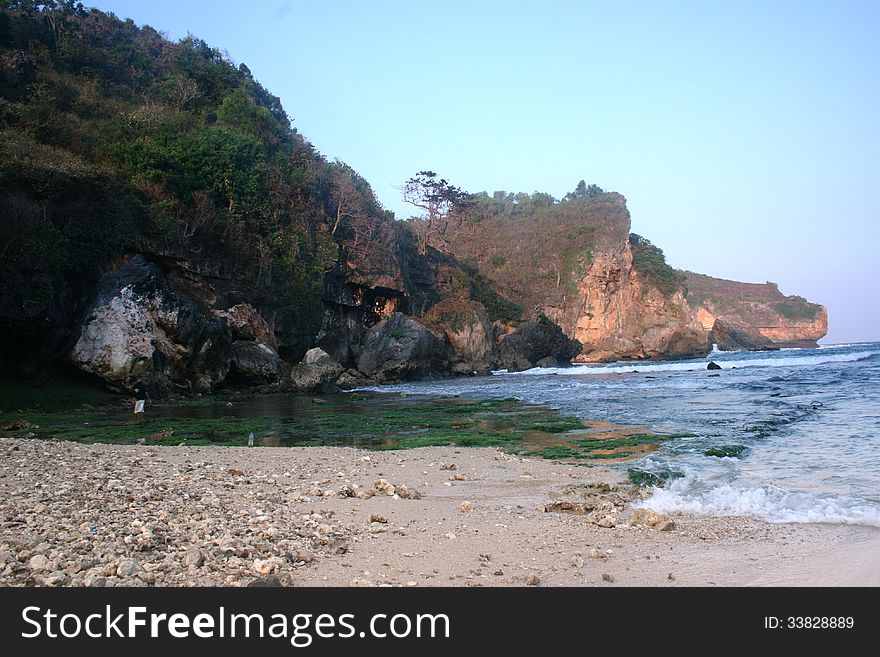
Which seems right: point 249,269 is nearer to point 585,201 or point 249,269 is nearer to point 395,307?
point 395,307

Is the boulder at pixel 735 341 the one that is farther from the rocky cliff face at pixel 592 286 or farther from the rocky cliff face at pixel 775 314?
the rocky cliff face at pixel 775 314

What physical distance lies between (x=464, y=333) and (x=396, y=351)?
10.5 metres

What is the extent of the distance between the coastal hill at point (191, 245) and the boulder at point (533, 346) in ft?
0.58

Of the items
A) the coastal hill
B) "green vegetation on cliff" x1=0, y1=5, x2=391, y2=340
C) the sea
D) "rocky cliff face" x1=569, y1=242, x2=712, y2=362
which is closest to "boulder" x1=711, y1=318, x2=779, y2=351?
"rocky cliff face" x1=569, y1=242, x2=712, y2=362

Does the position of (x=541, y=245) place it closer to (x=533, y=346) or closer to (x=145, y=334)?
(x=533, y=346)

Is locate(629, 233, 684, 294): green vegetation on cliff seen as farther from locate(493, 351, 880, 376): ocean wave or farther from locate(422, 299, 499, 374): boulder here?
locate(422, 299, 499, 374): boulder

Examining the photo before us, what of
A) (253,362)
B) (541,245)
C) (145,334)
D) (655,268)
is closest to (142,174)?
(145,334)

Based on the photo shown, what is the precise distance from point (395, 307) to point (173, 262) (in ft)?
69.2

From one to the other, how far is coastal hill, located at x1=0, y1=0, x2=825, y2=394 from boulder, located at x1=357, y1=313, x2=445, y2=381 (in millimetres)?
137

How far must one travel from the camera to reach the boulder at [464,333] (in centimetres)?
4588

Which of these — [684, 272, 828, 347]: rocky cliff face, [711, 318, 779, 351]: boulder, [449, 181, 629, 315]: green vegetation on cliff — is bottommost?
[711, 318, 779, 351]: boulder

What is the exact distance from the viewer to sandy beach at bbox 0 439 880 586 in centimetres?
422
